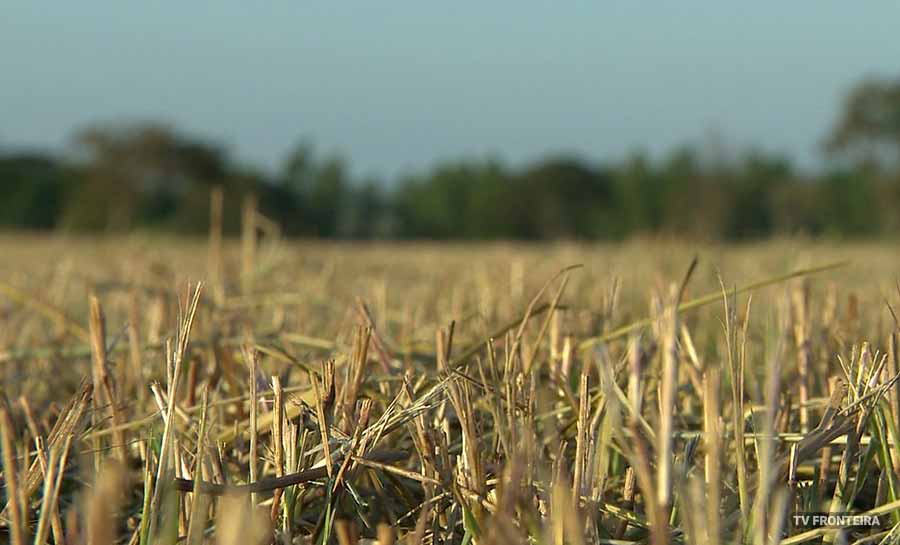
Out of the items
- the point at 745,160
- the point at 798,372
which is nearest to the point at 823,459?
the point at 798,372

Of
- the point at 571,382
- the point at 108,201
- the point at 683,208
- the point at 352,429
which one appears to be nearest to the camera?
the point at 352,429

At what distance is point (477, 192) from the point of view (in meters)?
36.2

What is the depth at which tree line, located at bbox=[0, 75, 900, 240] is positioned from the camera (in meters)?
25.6

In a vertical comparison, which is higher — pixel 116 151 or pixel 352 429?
pixel 116 151

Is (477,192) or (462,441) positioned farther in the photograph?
(477,192)

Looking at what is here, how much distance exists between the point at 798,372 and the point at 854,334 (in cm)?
21

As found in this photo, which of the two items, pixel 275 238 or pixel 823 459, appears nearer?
pixel 823 459

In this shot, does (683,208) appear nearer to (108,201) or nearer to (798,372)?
(108,201)

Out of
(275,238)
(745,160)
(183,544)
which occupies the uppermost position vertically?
(745,160)

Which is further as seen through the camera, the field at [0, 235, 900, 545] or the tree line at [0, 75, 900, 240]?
the tree line at [0, 75, 900, 240]

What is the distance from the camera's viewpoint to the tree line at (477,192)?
84.1 feet

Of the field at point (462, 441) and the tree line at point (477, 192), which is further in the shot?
the tree line at point (477, 192)

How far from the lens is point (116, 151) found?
2848cm

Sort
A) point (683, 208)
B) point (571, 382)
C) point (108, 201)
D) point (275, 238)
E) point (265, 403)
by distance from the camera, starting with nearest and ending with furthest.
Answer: point (265, 403) → point (571, 382) → point (275, 238) → point (108, 201) → point (683, 208)
